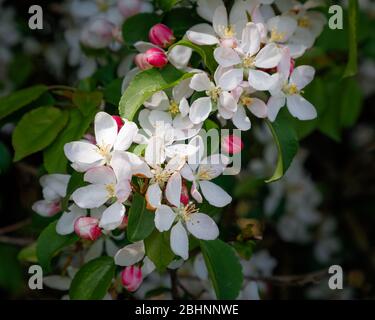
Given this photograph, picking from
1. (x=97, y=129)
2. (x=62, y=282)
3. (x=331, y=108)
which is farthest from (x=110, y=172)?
(x=331, y=108)

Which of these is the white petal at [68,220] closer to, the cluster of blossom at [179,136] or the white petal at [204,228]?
the cluster of blossom at [179,136]

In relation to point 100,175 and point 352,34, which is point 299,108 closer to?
point 352,34

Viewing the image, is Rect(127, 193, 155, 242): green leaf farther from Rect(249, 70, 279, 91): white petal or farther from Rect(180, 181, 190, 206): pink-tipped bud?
Rect(249, 70, 279, 91): white petal

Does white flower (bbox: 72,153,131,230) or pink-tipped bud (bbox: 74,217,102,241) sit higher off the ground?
white flower (bbox: 72,153,131,230)

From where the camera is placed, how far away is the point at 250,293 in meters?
1.93

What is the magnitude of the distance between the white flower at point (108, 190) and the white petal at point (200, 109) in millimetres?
189

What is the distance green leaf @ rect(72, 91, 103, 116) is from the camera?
1.73 m

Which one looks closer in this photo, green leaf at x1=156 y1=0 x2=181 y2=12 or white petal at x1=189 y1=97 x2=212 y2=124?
white petal at x1=189 y1=97 x2=212 y2=124

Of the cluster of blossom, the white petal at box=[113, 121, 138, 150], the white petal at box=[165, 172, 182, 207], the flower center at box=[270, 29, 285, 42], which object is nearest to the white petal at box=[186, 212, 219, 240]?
the cluster of blossom

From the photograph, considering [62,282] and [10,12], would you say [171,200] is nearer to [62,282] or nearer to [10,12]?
[62,282]

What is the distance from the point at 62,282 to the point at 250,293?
0.46 meters

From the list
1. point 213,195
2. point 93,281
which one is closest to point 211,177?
point 213,195

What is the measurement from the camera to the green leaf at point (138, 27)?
1815 millimetres

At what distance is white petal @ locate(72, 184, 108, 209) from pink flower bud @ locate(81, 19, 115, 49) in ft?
1.90
